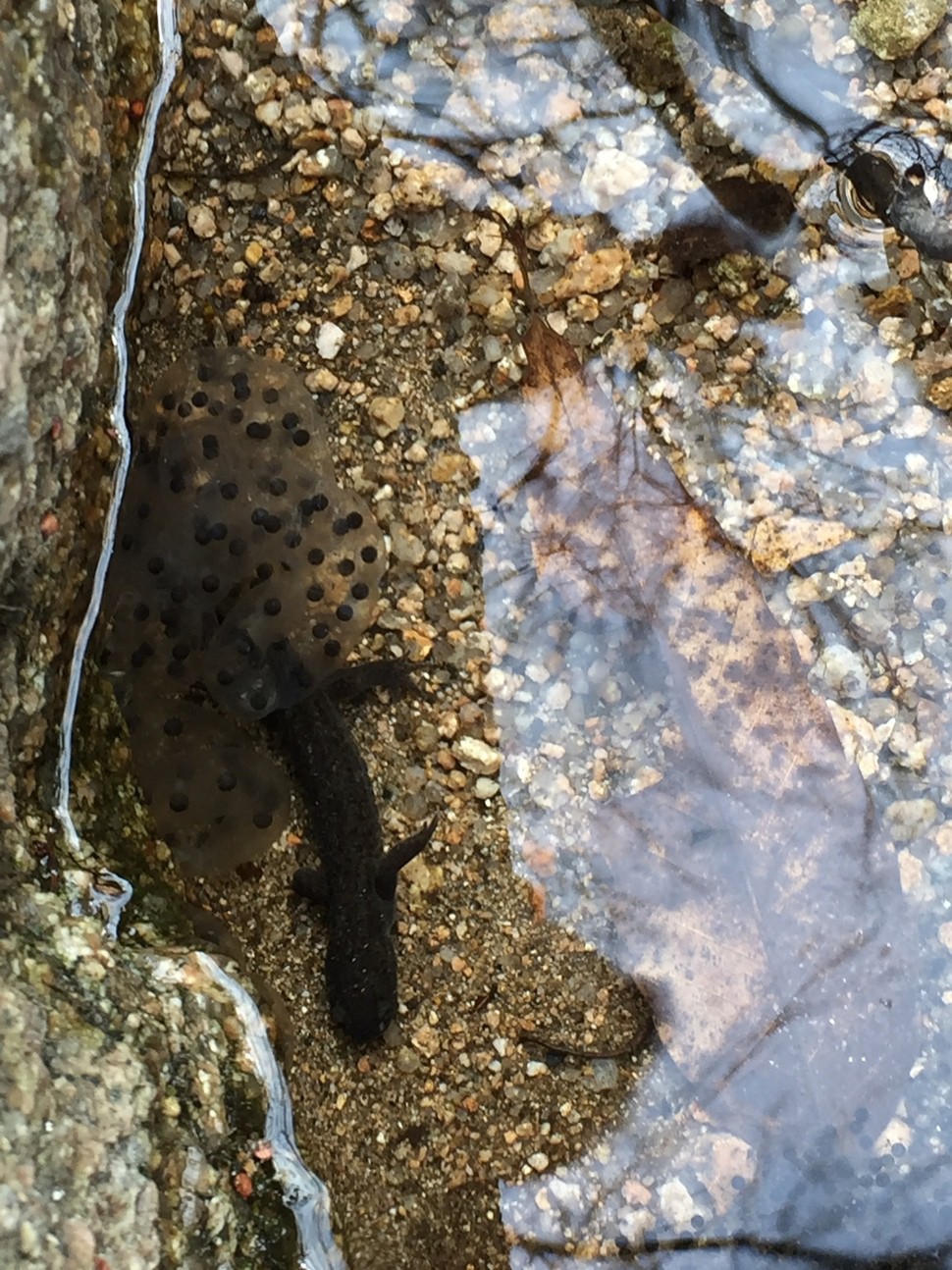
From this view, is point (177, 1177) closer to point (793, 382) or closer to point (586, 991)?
point (586, 991)

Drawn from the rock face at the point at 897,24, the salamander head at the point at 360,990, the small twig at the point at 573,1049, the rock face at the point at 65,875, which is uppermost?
the rock face at the point at 897,24

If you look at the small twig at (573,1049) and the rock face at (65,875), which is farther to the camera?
the small twig at (573,1049)

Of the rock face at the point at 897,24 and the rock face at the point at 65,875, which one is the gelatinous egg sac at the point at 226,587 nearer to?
the rock face at the point at 65,875

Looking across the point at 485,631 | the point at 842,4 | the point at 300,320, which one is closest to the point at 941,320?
the point at 842,4

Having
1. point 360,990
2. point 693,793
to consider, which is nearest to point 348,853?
point 360,990

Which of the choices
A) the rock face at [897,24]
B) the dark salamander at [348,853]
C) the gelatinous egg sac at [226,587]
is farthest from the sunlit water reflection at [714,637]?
the gelatinous egg sac at [226,587]

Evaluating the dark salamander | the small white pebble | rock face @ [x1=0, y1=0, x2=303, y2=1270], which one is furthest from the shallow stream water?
rock face @ [x1=0, y1=0, x2=303, y2=1270]

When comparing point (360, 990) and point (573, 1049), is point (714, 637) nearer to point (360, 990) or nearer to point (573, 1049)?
point (573, 1049)

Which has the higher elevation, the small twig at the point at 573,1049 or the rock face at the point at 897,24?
the rock face at the point at 897,24
